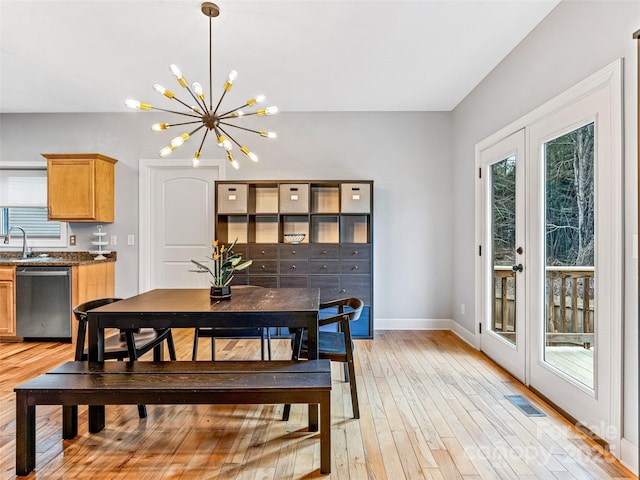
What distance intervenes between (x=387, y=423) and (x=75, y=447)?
1728 mm

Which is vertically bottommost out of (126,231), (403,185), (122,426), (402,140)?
(122,426)

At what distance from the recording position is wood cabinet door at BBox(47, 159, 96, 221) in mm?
4000

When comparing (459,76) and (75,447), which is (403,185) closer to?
(459,76)

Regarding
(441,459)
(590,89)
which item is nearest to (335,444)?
(441,459)

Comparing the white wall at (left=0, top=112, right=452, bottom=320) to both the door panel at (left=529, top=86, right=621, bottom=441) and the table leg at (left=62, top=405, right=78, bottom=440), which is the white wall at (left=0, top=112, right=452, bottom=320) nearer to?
the door panel at (left=529, top=86, right=621, bottom=441)

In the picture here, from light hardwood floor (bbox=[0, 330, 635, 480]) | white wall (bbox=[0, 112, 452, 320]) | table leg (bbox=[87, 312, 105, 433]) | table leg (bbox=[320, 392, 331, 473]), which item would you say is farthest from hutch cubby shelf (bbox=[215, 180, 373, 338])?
table leg (bbox=[320, 392, 331, 473])

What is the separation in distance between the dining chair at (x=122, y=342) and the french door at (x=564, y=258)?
2642mm

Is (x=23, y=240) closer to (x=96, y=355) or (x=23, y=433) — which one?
(x=96, y=355)

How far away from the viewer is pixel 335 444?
1913mm

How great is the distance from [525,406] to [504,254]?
123 centimetres

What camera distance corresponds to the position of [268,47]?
281 centimetres

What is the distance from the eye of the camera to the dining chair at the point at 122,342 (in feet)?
6.83

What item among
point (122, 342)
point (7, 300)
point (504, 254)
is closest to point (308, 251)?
point (504, 254)

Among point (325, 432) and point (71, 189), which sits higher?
point (71, 189)
